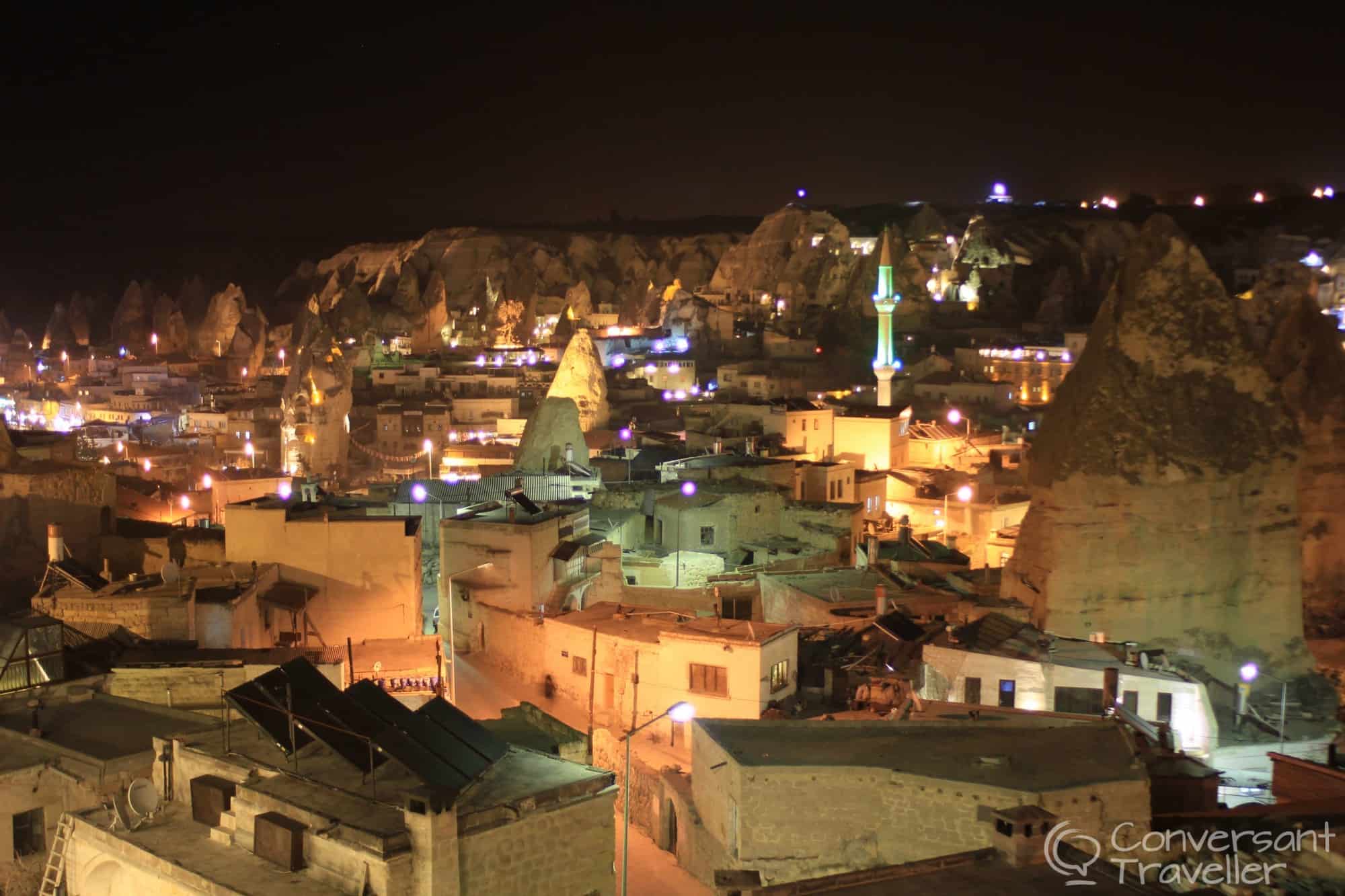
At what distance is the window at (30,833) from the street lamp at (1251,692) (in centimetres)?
1403

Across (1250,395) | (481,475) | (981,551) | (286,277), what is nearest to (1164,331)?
(1250,395)

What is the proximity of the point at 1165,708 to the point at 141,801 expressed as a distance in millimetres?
10747

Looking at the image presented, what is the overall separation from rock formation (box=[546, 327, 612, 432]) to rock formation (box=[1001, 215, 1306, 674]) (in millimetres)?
23411

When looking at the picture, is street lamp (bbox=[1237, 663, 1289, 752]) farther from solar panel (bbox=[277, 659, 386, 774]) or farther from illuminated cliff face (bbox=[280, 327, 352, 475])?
illuminated cliff face (bbox=[280, 327, 352, 475])

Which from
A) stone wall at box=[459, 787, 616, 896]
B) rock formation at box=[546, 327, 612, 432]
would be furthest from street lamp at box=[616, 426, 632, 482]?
stone wall at box=[459, 787, 616, 896]

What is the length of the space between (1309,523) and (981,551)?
684cm

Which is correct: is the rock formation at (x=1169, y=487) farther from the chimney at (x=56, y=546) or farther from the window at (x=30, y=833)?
the chimney at (x=56, y=546)

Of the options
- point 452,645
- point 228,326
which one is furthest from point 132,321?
point 452,645

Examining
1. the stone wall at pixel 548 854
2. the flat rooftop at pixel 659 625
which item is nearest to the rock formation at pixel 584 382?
the flat rooftop at pixel 659 625

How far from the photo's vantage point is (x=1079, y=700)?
45.9 ft

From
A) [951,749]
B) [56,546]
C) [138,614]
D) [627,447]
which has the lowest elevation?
[951,749]

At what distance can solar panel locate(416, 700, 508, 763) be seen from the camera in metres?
9.48

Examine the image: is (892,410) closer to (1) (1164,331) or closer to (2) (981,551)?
(2) (981,551)

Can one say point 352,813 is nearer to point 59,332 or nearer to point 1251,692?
point 1251,692
